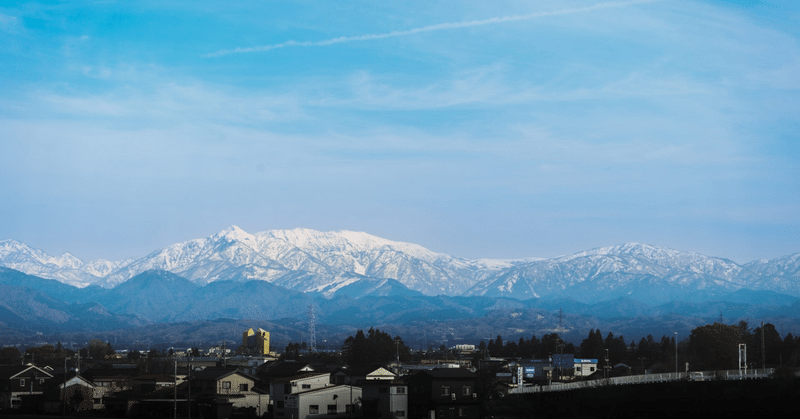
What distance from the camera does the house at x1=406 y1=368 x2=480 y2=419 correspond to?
60.3m

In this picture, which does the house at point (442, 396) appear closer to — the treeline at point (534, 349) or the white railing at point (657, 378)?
the white railing at point (657, 378)

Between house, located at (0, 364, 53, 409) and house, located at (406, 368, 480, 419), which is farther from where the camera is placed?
house, located at (0, 364, 53, 409)

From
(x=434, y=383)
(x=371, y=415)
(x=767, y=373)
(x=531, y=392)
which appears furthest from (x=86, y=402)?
(x=767, y=373)

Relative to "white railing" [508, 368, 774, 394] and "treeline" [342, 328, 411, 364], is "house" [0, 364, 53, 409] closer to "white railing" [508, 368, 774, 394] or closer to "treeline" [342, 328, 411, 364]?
"white railing" [508, 368, 774, 394]

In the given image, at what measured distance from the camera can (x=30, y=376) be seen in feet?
234

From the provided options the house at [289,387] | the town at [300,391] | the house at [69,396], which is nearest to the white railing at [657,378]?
the town at [300,391]

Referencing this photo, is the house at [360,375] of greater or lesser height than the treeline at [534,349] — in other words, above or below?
above

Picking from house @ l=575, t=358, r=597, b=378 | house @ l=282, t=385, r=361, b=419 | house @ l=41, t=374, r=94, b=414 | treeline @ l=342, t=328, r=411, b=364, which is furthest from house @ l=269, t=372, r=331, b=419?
house @ l=575, t=358, r=597, b=378

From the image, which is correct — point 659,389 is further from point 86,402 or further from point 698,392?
point 86,402

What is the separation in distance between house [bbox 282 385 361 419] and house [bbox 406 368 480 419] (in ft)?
13.4

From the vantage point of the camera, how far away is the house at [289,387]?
6103 centimetres

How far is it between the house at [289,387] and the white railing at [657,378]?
18.4 metres

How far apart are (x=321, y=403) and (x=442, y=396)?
812 cm

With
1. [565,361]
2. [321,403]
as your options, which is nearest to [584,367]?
[565,361]
